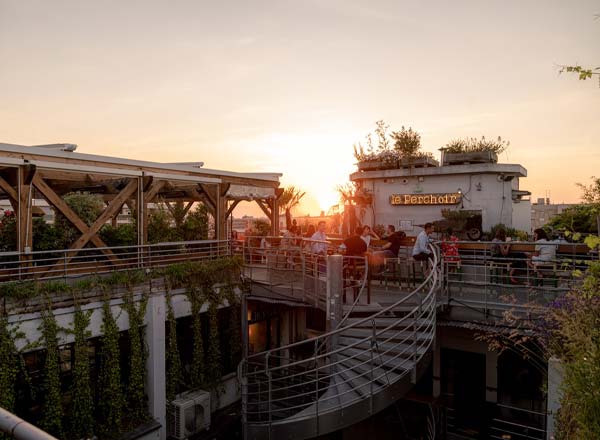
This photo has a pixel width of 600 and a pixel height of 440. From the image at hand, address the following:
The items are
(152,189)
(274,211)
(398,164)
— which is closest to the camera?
(152,189)

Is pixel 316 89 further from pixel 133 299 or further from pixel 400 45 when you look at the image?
pixel 133 299

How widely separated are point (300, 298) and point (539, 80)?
9.78 m

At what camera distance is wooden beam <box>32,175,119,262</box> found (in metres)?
9.23

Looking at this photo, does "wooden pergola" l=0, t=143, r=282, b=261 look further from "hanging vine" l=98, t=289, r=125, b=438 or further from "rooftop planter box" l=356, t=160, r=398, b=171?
"rooftop planter box" l=356, t=160, r=398, b=171

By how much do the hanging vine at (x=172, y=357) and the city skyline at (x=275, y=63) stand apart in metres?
4.75

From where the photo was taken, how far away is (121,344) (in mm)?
9930

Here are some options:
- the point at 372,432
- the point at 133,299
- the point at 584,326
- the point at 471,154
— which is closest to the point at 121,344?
the point at 133,299

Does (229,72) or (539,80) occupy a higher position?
(229,72)

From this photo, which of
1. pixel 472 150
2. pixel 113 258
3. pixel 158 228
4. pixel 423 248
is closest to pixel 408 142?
pixel 472 150

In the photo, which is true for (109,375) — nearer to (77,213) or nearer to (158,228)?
(77,213)

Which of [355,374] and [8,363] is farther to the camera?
[355,374]

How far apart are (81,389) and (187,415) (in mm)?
2484

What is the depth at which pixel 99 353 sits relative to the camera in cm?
928

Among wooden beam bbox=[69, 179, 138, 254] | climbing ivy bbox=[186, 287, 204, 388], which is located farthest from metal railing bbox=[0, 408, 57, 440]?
climbing ivy bbox=[186, 287, 204, 388]
